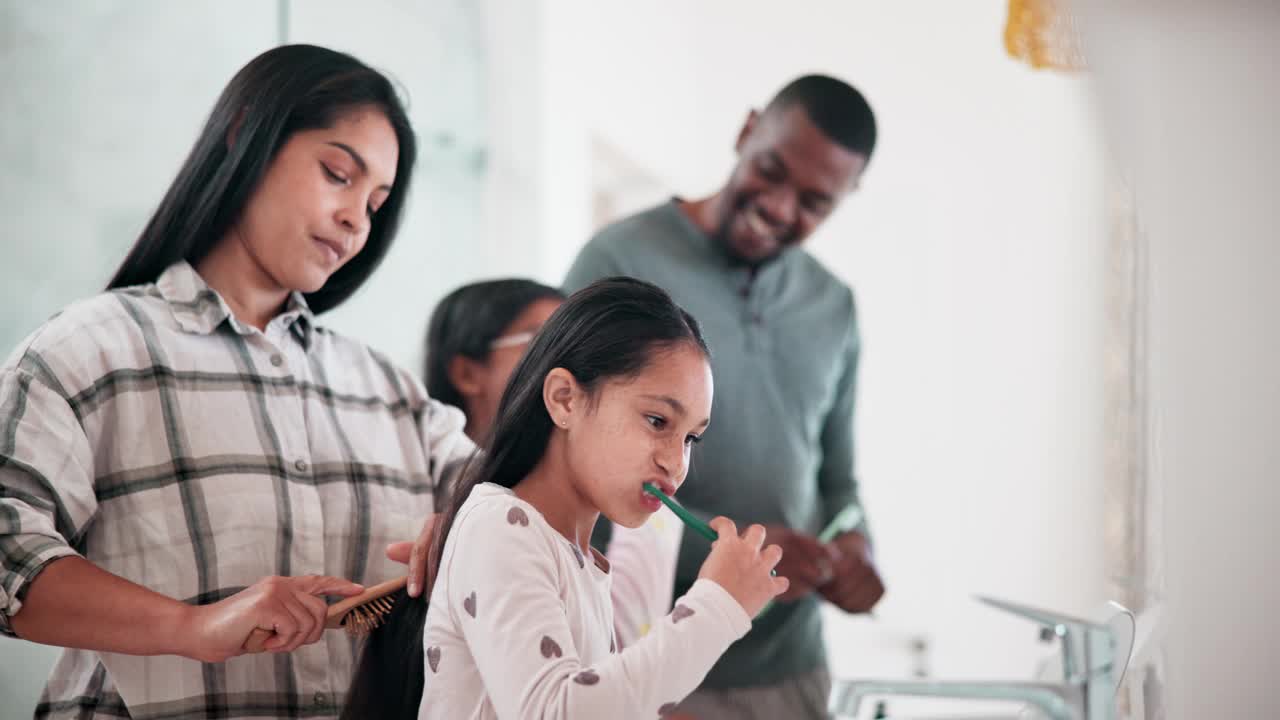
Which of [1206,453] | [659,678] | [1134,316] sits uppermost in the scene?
[1206,453]

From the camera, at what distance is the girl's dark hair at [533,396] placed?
32.3 inches

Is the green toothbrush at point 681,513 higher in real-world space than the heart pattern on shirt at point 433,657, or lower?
higher

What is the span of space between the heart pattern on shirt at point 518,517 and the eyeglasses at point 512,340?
66 centimetres

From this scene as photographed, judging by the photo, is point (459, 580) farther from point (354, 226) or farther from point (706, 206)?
point (706, 206)

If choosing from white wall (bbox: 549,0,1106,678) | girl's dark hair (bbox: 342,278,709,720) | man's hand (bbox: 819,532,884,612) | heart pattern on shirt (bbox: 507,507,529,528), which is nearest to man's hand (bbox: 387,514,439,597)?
girl's dark hair (bbox: 342,278,709,720)

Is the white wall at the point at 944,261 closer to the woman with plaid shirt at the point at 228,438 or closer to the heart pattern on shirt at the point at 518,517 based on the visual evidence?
the woman with plaid shirt at the point at 228,438

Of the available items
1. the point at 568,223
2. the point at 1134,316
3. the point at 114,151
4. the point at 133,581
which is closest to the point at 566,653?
the point at 133,581

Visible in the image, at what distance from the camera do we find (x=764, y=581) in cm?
78

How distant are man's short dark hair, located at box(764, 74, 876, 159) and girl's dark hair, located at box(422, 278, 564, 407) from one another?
408 mm

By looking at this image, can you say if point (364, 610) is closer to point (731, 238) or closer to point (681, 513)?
point (681, 513)

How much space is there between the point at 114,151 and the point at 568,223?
4.18ft

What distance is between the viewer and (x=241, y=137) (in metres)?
0.95

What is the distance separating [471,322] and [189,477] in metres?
0.59

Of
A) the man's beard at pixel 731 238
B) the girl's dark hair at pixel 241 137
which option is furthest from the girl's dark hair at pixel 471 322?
the girl's dark hair at pixel 241 137
